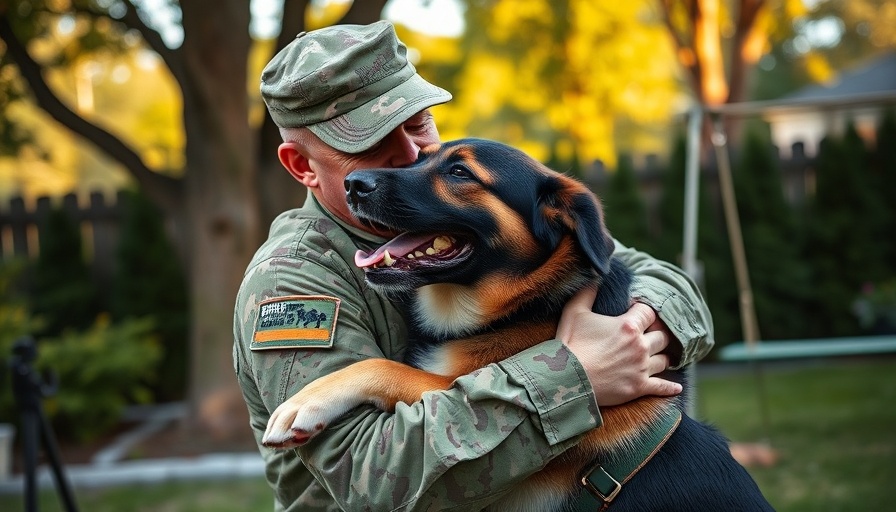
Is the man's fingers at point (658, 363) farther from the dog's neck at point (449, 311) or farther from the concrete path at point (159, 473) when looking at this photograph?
the concrete path at point (159, 473)

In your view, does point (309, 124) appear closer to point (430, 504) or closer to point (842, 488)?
point (430, 504)

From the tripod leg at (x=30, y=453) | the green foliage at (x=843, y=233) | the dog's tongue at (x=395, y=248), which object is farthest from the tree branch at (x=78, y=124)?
the green foliage at (x=843, y=233)

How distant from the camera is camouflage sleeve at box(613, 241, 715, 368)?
88.7 inches

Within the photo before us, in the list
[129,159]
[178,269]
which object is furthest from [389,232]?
[178,269]

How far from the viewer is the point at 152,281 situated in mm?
9273

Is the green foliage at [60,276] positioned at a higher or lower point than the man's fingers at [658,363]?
lower

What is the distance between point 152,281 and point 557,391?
8.19 meters

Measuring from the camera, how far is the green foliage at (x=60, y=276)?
9.21 meters

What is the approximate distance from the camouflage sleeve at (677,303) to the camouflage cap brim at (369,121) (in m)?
0.78

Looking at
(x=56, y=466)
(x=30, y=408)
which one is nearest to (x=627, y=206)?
(x=56, y=466)

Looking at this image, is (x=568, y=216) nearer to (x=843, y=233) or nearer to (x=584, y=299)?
(x=584, y=299)

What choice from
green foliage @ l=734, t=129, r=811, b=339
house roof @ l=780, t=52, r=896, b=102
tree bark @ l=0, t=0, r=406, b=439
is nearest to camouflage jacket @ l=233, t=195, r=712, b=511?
tree bark @ l=0, t=0, r=406, b=439

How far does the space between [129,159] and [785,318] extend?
7342 mm

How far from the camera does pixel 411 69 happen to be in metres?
2.29
